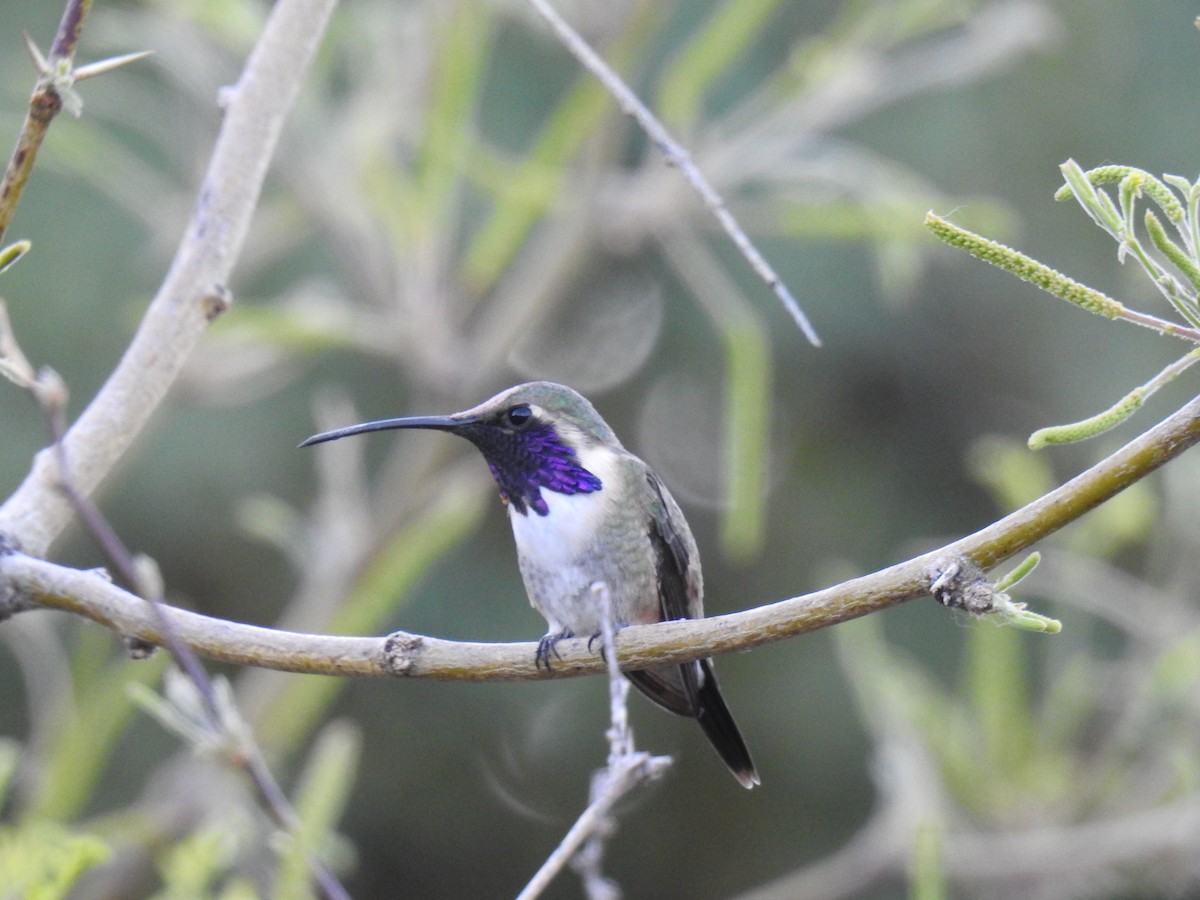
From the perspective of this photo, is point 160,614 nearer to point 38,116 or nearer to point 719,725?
point 38,116

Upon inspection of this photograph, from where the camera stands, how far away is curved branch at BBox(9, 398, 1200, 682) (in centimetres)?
104

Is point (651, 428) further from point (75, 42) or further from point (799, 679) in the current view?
point (75, 42)

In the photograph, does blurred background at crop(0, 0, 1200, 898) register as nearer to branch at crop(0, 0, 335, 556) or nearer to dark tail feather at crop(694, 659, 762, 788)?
dark tail feather at crop(694, 659, 762, 788)

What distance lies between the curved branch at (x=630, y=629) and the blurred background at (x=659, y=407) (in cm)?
108

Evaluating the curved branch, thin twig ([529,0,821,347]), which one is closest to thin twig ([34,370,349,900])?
the curved branch

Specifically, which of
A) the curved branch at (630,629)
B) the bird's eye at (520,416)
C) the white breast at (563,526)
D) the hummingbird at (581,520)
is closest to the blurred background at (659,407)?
the hummingbird at (581,520)

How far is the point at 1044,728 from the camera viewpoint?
3.48 metres

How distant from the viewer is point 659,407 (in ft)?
21.9

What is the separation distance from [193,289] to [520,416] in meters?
0.94

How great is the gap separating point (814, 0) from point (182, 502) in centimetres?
371

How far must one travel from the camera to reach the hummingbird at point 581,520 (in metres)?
2.42

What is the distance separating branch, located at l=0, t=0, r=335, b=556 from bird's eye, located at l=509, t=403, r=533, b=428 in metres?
0.84

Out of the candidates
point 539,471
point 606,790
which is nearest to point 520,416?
point 539,471

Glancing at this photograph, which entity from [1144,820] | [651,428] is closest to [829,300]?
[651,428]
